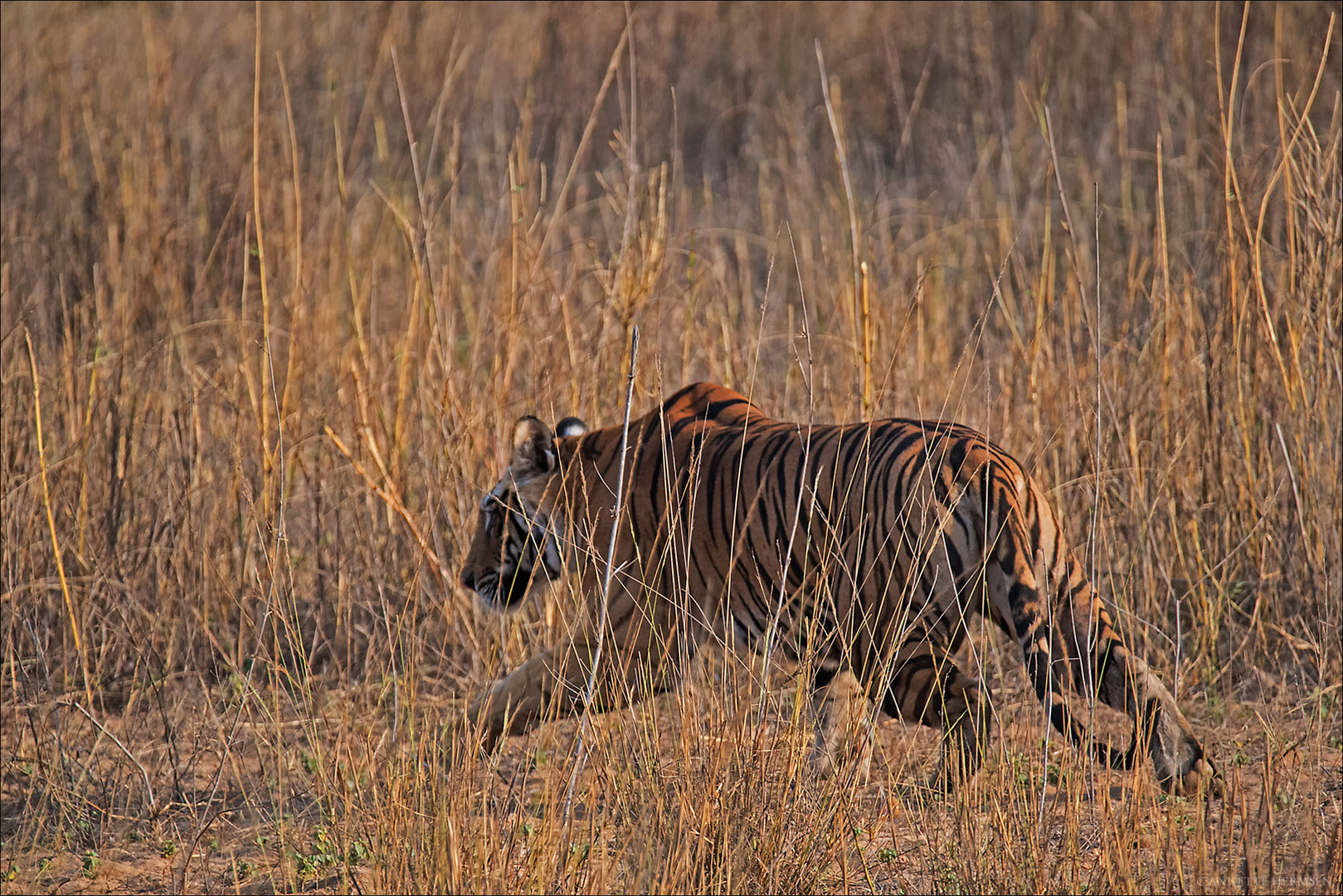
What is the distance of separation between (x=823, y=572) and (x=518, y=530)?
138 cm

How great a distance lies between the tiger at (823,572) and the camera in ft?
8.43

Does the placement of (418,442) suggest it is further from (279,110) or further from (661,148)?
(661,148)

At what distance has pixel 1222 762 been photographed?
3.23m

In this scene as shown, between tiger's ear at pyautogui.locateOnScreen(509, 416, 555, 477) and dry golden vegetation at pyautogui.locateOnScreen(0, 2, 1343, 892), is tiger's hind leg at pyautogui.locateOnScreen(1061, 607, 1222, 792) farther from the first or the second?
tiger's ear at pyautogui.locateOnScreen(509, 416, 555, 477)

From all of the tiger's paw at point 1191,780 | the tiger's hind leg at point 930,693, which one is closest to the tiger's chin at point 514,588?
the tiger's hind leg at point 930,693

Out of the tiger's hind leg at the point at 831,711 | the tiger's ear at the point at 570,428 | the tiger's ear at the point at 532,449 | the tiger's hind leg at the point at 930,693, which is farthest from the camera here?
the tiger's ear at the point at 570,428

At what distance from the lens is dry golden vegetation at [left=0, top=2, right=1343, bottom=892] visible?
2457mm

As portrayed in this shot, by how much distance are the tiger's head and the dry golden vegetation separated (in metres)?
0.15

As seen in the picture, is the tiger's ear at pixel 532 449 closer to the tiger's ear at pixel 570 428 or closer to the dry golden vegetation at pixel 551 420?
the tiger's ear at pixel 570 428

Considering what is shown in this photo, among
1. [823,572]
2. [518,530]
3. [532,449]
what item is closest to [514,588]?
[518,530]

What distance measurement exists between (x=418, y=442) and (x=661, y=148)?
16.5ft

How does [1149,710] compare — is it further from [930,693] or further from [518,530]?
[518,530]

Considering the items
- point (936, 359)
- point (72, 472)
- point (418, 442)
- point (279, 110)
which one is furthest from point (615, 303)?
point (279, 110)

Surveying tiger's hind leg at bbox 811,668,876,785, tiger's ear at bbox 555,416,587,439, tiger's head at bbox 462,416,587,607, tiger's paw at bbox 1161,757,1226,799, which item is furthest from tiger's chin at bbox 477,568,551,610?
tiger's paw at bbox 1161,757,1226,799
